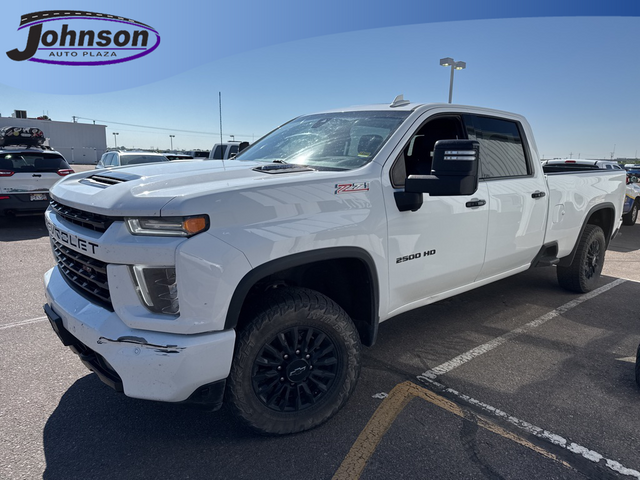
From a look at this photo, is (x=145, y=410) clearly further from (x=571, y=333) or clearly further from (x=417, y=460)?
(x=571, y=333)

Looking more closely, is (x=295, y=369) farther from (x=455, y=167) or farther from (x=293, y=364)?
(x=455, y=167)

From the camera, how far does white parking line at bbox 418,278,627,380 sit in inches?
131

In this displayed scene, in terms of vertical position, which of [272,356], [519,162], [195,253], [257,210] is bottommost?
[272,356]

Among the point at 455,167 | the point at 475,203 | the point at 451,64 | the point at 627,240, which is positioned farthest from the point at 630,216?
the point at 455,167

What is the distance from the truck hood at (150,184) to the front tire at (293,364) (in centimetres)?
68

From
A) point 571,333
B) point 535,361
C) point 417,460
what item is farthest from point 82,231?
point 571,333

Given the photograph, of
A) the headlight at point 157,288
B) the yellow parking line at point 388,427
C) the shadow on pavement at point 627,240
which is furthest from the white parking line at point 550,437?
the shadow on pavement at point 627,240

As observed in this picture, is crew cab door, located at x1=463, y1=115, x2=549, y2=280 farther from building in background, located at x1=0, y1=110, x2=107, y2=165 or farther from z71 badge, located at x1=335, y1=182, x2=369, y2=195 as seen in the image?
building in background, located at x1=0, y1=110, x2=107, y2=165

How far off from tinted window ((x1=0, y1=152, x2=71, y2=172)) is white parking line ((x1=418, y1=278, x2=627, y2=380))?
29.2 ft

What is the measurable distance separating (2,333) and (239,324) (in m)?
2.77

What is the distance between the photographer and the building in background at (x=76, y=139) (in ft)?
161

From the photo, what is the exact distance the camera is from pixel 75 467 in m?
2.27

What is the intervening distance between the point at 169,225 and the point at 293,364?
103 cm

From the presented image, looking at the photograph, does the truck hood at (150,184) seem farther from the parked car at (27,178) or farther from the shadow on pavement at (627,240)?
the shadow on pavement at (627,240)
